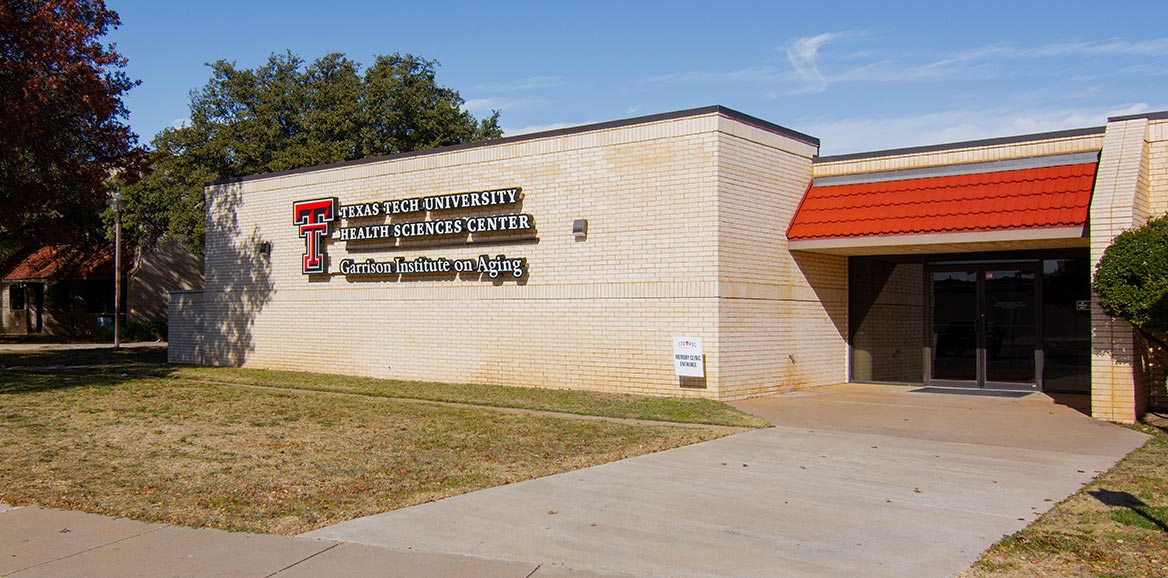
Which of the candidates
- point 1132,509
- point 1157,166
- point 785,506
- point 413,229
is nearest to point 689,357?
point 413,229

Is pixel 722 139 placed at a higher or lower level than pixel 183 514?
higher

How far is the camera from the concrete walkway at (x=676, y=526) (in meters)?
6.31

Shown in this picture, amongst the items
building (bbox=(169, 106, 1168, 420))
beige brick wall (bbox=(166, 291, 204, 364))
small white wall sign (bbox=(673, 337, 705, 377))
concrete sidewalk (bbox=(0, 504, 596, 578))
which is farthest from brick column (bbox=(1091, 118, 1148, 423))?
beige brick wall (bbox=(166, 291, 204, 364))

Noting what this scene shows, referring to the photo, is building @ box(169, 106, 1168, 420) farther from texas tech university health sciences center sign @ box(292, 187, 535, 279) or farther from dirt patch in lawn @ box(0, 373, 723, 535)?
dirt patch in lawn @ box(0, 373, 723, 535)

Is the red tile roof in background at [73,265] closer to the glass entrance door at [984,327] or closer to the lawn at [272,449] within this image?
the lawn at [272,449]

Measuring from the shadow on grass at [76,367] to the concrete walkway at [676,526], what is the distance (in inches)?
464

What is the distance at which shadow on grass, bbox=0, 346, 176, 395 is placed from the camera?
18.6 m

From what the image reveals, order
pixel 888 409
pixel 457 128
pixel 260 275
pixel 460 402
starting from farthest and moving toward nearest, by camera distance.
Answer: pixel 457 128
pixel 260 275
pixel 460 402
pixel 888 409

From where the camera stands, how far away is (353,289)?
21.6 m

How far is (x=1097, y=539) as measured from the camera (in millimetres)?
6867

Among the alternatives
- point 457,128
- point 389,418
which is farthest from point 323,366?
point 457,128

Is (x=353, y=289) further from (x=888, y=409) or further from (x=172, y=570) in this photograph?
(x=172, y=570)

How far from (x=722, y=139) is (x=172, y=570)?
11.9 m

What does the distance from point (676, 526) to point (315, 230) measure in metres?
16.6
